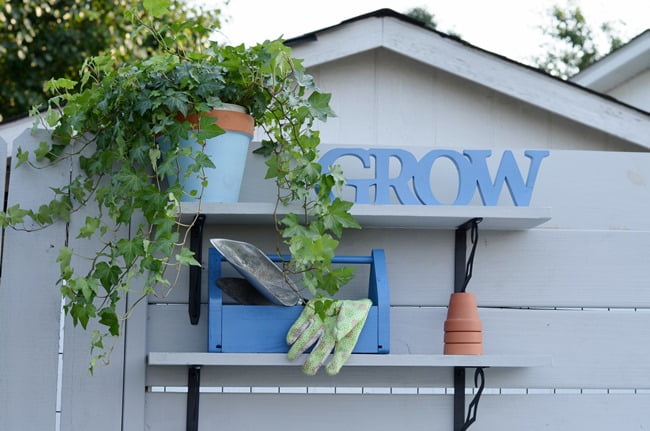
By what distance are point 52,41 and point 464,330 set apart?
905cm

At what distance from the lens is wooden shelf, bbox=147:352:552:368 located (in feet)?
6.43

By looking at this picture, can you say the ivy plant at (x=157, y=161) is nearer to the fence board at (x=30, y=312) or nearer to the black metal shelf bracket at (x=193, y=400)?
the fence board at (x=30, y=312)

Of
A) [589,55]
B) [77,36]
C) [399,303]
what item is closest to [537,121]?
[399,303]

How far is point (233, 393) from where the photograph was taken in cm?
212

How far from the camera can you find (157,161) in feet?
6.75

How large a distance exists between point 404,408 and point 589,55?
18.9 m

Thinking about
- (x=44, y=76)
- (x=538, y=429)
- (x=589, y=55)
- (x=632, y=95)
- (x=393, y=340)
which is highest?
(x=589, y=55)

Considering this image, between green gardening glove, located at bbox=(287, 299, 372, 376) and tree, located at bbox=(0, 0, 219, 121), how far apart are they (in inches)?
321

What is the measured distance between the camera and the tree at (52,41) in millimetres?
9906

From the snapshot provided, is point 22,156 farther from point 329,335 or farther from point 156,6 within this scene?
point 329,335

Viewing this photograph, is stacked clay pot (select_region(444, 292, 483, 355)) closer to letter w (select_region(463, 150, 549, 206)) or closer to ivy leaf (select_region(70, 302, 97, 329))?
letter w (select_region(463, 150, 549, 206))

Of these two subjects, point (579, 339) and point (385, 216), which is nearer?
point (385, 216)

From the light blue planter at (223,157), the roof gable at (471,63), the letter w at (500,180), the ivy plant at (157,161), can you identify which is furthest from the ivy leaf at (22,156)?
the roof gable at (471,63)

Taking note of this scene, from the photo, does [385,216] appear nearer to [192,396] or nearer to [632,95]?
[192,396]
